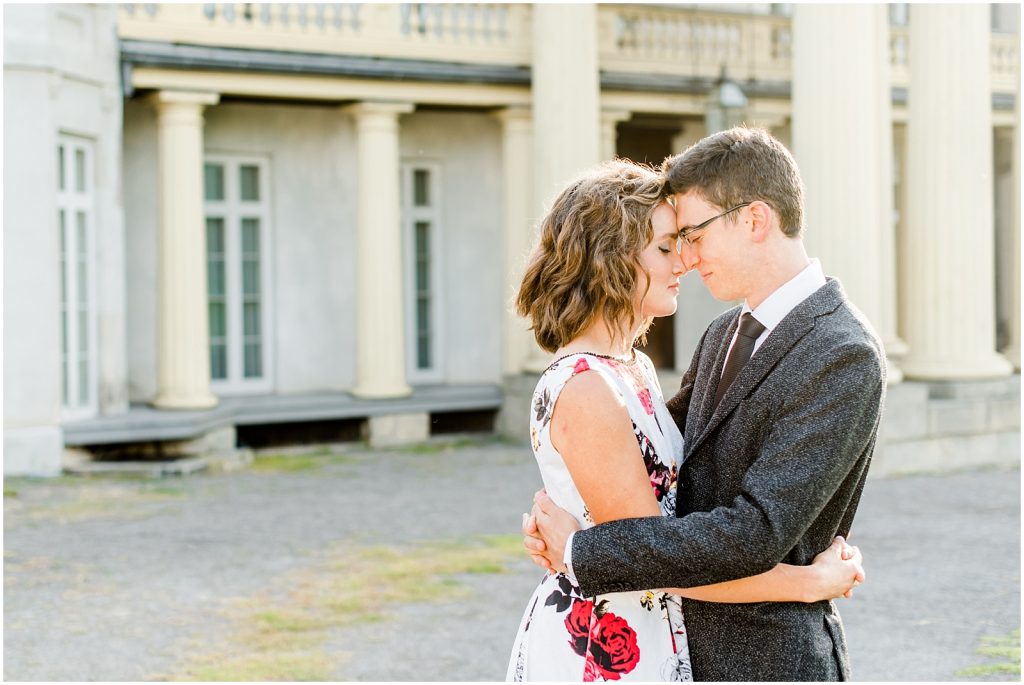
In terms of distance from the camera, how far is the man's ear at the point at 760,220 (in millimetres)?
2678

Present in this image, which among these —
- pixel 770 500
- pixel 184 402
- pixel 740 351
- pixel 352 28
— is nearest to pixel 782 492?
pixel 770 500

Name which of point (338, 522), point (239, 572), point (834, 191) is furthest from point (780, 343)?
point (834, 191)

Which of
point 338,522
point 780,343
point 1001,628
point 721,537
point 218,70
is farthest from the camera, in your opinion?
point 218,70

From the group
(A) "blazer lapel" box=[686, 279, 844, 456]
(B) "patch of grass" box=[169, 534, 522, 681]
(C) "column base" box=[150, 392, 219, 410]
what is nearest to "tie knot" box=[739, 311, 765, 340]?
(A) "blazer lapel" box=[686, 279, 844, 456]

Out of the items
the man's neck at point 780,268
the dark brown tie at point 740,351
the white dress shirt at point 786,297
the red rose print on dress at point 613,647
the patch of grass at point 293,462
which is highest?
the man's neck at point 780,268

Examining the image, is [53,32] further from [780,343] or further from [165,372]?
[780,343]

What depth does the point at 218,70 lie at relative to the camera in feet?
45.9

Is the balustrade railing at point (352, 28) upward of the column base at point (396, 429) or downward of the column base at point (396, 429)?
upward

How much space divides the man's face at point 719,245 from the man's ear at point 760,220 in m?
0.01

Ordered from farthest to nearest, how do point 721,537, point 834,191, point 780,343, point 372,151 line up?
1. point 372,151
2. point 834,191
3. point 780,343
4. point 721,537

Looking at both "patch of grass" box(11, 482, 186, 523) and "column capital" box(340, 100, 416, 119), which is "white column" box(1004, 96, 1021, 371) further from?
"patch of grass" box(11, 482, 186, 523)

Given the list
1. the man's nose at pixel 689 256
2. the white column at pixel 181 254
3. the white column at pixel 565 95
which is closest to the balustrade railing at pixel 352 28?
the white column at pixel 181 254

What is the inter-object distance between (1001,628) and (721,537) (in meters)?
5.20

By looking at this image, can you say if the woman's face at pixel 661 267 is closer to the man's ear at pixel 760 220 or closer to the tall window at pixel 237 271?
the man's ear at pixel 760 220
